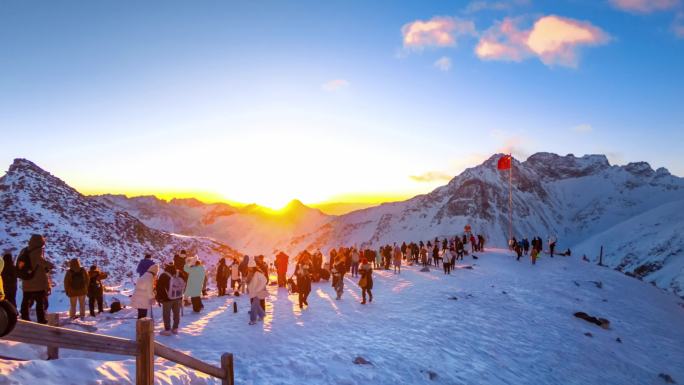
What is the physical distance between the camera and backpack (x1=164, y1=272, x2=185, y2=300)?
12414 millimetres

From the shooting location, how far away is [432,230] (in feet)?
447

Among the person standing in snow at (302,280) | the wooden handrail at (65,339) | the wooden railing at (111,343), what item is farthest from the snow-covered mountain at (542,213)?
the wooden handrail at (65,339)

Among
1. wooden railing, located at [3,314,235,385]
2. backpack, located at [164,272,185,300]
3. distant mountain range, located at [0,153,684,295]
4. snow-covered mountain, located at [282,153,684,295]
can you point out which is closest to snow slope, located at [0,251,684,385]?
wooden railing, located at [3,314,235,385]

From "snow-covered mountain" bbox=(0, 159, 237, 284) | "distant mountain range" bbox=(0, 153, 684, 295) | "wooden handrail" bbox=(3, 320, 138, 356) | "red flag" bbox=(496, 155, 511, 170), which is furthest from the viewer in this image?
"red flag" bbox=(496, 155, 511, 170)

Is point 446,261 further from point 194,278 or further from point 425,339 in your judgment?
point 194,278

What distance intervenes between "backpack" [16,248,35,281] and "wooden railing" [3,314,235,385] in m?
4.87

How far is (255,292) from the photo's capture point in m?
14.8

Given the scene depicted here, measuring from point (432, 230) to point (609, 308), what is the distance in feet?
367

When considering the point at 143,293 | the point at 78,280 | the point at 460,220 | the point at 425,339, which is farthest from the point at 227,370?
the point at 460,220

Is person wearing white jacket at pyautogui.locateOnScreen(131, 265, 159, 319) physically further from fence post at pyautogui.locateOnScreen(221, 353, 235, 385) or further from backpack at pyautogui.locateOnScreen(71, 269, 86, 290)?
fence post at pyautogui.locateOnScreen(221, 353, 235, 385)

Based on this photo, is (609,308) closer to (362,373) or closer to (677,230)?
(362,373)

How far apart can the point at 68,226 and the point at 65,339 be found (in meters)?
42.3

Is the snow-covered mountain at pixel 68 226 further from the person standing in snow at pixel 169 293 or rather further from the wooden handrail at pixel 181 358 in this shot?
the wooden handrail at pixel 181 358

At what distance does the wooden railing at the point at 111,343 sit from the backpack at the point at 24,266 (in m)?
4.87
